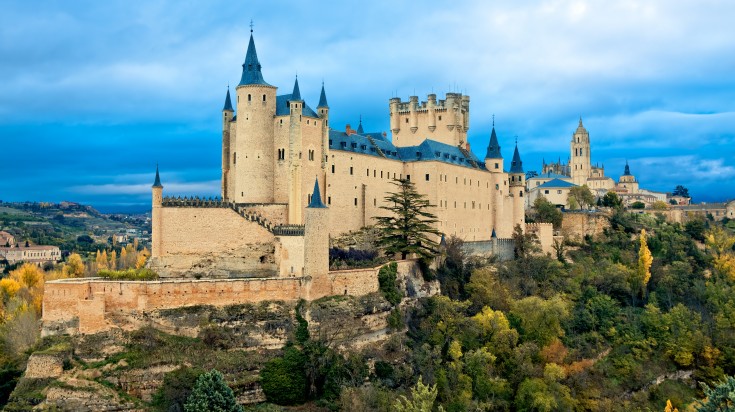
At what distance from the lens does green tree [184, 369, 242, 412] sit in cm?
3531

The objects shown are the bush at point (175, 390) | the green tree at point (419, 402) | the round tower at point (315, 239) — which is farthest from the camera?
the round tower at point (315, 239)

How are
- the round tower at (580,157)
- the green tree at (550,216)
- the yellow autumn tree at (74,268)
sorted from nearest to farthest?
the yellow autumn tree at (74,268), the green tree at (550,216), the round tower at (580,157)

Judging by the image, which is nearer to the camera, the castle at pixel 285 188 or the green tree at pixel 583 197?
the castle at pixel 285 188

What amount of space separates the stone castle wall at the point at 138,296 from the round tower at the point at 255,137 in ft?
29.7

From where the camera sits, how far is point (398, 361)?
43.9 meters

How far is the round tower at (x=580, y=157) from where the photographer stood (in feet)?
364

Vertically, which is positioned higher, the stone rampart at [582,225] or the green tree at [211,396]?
the stone rampart at [582,225]

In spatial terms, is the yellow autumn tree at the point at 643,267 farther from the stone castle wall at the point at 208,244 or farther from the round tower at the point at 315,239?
the stone castle wall at the point at 208,244

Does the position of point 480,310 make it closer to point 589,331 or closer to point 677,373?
point 589,331

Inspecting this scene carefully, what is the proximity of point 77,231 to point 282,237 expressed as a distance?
4288 inches

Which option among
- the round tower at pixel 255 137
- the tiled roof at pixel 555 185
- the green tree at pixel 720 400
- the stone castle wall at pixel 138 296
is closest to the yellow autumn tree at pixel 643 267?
the tiled roof at pixel 555 185

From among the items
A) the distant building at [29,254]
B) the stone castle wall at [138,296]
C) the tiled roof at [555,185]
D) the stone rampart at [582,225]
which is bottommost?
the stone castle wall at [138,296]

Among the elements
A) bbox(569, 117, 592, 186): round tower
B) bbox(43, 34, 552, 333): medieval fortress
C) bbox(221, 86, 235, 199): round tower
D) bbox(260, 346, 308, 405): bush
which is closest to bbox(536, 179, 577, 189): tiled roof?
bbox(569, 117, 592, 186): round tower

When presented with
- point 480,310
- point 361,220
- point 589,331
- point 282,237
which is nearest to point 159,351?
point 282,237
